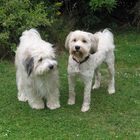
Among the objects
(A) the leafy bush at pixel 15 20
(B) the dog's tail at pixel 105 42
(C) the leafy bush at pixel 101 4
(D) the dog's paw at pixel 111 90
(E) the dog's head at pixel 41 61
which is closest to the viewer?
(E) the dog's head at pixel 41 61

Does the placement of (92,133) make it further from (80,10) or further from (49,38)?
(80,10)

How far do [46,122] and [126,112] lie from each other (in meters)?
1.36

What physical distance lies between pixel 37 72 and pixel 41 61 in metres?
0.18

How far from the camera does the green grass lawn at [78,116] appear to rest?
23.4ft

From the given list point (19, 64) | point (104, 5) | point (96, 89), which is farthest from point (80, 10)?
point (19, 64)

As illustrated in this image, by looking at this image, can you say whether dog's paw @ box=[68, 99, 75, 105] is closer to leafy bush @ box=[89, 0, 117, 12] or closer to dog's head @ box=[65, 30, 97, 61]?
dog's head @ box=[65, 30, 97, 61]

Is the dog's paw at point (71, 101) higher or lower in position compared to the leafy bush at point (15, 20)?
lower

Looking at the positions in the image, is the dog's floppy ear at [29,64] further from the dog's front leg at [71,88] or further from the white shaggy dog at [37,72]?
the dog's front leg at [71,88]

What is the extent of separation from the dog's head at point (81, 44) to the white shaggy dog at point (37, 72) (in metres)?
0.32

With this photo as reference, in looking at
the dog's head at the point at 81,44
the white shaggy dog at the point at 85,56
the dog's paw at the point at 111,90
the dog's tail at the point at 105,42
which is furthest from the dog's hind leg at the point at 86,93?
the dog's paw at the point at 111,90

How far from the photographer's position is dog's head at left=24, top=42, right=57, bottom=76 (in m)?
7.47

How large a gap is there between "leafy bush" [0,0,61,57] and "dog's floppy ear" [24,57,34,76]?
3276 millimetres

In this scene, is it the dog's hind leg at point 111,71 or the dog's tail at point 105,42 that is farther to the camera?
the dog's hind leg at point 111,71

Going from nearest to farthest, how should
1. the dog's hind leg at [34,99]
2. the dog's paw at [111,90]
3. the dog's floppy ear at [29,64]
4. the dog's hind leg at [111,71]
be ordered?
the dog's floppy ear at [29,64]
the dog's hind leg at [34,99]
the dog's hind leg at [111,71]
the dog's paw at [111,90]
